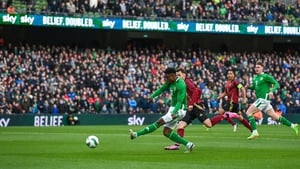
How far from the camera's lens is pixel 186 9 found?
57438 millimetres

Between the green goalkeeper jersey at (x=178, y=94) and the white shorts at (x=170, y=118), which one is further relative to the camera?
the white shorts at (x=170, y=118)

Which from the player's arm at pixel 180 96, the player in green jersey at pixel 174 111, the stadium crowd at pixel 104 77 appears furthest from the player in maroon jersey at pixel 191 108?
the stadium crowd at pixel 104 77

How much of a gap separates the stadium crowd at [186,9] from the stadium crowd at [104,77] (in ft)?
8.14

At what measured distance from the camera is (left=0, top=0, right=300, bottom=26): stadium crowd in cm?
5219

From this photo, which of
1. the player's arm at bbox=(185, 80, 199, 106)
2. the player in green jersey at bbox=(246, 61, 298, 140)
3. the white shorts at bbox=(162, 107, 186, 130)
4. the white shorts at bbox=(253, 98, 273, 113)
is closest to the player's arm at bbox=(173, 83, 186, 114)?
the white shorts at bbox=(162, 107, 186, 130)

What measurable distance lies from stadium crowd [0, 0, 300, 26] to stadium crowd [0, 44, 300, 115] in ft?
8.14

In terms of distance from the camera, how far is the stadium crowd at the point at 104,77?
45.1m

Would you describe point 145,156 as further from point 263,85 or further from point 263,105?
point 263,85

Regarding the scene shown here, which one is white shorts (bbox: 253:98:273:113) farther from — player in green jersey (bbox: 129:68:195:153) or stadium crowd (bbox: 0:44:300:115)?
stadium crowd (bbox: 0:44:300:115)

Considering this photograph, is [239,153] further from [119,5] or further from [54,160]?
[119,5]

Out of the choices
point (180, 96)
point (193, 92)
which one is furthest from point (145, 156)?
point (193, 92)

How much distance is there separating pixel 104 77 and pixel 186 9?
34.4 feet

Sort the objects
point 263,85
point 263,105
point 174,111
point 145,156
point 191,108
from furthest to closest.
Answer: point 263,85
point 263,105
point 191,108
point 174,111
point 145,156

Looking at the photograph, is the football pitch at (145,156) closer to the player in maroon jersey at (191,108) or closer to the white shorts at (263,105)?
the player in maroon jersey at (191,108)
